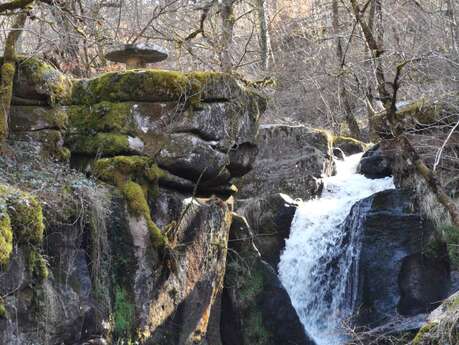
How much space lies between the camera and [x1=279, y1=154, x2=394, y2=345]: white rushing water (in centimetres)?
1102

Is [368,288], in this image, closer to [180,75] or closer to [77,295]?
[180,75]

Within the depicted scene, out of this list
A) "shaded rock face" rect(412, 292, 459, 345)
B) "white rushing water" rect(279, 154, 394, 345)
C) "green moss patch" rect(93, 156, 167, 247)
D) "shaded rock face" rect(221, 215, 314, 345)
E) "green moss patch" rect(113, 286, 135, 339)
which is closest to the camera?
"shaded rock face" rect(412, 292, 459, 345)

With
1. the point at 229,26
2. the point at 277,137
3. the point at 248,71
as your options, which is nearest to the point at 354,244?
the point at 277,137

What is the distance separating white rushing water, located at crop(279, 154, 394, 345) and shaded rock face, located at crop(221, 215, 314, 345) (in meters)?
0.45

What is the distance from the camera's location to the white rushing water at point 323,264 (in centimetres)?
1102

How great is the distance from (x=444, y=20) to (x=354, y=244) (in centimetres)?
415

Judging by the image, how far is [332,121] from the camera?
62.4 feet

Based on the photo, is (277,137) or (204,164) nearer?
(204,164)

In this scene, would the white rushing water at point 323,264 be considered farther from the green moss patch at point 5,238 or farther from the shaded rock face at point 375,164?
the green moss patch at point 5,238

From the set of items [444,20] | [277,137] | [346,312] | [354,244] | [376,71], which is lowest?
[346,312]

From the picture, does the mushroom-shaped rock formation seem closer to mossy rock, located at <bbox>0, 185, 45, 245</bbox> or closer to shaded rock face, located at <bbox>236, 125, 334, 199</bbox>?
mossy rock, located at <bbox>0, 185, 45, 245</bbox>

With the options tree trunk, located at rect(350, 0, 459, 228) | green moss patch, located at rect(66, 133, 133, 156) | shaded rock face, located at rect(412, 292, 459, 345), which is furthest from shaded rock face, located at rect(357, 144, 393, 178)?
shaded rock face, located at rect(412, 292, 459, 345)

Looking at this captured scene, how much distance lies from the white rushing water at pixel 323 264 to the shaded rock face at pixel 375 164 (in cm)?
22

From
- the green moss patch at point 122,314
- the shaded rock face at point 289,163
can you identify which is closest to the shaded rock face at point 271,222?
the shaded rock face at point 289,163
